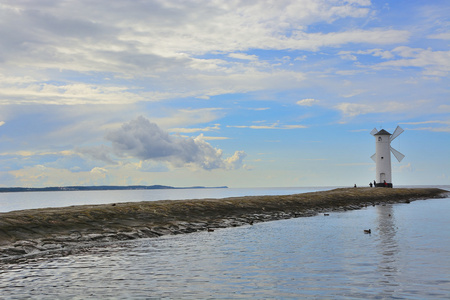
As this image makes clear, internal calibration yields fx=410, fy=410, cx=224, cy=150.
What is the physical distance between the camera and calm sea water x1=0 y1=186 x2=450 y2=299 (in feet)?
44.2

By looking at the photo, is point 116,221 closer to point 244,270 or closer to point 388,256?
point 244,270

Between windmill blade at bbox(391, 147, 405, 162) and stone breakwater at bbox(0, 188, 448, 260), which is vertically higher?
windmill blade at bbox(391, 147, 405, 162)

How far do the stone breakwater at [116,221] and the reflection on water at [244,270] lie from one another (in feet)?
7.60

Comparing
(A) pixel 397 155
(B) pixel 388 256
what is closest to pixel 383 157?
(A) pixel 397 155

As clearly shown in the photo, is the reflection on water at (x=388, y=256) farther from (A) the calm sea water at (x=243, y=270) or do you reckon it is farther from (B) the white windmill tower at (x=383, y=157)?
(B) the white windmill tower at (x=383, y=157)

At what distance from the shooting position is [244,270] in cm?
A: 1706

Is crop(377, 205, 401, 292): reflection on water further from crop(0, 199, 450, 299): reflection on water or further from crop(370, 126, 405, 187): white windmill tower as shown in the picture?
crop(370, 126, 405, 187): white windmill tower

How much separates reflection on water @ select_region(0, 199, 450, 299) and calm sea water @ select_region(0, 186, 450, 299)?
3 cm

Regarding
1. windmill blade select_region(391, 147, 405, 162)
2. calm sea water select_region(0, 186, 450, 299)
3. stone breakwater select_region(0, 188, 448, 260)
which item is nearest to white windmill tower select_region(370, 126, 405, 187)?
windmill blade select_region(391, 147, 405, 162)

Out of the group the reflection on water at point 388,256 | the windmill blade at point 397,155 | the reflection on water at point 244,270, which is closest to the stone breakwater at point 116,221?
the reflection on water at point 244,270

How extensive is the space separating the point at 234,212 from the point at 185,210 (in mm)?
6366

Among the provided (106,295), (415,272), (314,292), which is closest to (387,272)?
(415,272)

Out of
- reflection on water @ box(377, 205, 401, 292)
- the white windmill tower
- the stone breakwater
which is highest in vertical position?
the white windmill tower

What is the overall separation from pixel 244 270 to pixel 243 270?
0.04 meters
